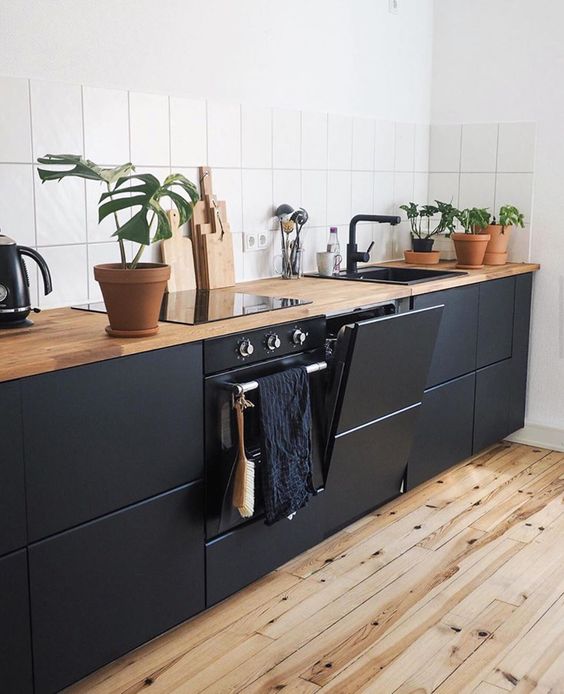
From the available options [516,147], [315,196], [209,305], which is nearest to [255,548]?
[209,305]

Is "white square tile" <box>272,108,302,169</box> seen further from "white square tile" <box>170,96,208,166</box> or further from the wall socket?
"white square tile" <box>170,96,208,166</box>

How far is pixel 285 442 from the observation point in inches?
93.7

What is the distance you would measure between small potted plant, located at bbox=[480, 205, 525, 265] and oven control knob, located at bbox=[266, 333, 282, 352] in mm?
1730

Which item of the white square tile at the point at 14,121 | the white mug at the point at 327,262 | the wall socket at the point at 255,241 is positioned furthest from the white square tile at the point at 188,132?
the white mug at the point at 327,262

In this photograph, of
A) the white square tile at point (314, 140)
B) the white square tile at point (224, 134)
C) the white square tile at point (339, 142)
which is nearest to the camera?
the white square tile at point (224, 134)

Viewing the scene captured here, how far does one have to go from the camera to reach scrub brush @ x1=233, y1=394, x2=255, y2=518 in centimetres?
Answer: 225

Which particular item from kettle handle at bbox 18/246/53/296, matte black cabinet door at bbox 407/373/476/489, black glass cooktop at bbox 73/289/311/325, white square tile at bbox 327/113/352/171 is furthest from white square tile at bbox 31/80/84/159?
matte black cabinet door at bbox 407/373/476/489

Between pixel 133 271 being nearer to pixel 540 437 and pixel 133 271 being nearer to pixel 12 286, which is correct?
pixel 12 286

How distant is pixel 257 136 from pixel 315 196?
42 cm

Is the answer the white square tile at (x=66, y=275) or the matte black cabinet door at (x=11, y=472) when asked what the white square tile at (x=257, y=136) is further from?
the matte black cabinet door at (x=11, y=472)

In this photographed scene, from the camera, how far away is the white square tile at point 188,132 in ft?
9.17

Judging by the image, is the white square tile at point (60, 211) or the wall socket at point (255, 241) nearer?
the white square tile at point (60, 211)

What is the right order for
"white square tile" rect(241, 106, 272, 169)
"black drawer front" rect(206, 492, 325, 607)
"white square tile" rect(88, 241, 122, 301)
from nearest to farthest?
"black drawer front" rect(206, 492, 325, 607), "white square tile" rect(88, 241, 122, 301), "white square tile" rect(241, 106, 272, 169)

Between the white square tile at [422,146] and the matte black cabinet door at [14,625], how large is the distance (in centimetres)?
291
